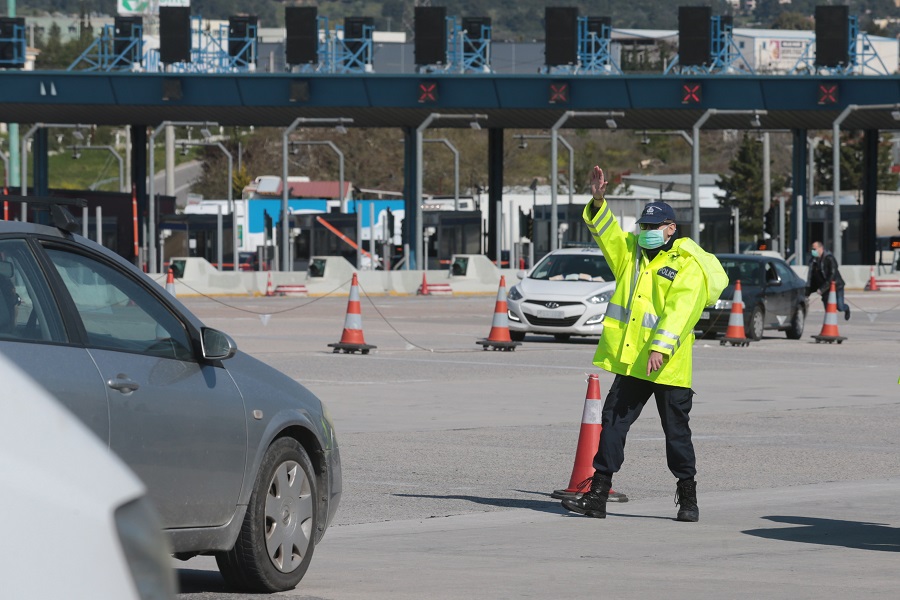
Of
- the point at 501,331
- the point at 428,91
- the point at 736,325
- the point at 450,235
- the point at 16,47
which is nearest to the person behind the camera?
the point at 501,331

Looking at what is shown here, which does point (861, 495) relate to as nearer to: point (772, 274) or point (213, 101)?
point (772, 274)

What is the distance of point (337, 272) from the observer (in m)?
50.8

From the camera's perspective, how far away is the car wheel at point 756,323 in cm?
2780

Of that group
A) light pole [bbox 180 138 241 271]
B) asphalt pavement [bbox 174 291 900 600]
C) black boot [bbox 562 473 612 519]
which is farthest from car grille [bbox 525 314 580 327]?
light pole [bbox 180 138 241 271]

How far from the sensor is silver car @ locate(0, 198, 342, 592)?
19.9 feet

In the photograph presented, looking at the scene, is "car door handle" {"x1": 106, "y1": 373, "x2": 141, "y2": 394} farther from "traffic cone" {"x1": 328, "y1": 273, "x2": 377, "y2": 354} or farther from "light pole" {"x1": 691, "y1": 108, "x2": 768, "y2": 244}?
"light pole" {"x1": 691, "y1": 108, "x2": 768, "y2": 244}

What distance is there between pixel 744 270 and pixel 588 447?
18.9 meters

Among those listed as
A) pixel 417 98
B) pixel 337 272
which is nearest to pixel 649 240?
pixel 337 272

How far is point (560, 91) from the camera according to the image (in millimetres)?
54344

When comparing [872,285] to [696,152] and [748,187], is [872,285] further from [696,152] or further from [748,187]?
[748,187]

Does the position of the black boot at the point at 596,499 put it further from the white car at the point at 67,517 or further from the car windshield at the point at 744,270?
the car windshield at the point at 744,270

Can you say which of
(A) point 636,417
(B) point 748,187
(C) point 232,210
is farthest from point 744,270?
(B) point 748,187

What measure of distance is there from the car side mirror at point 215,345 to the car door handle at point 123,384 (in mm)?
550

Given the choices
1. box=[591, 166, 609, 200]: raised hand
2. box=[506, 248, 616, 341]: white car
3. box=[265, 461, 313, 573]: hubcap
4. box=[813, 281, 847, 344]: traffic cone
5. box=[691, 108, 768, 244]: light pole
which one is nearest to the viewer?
box=[265, 461, 313, 573]: hubcap
